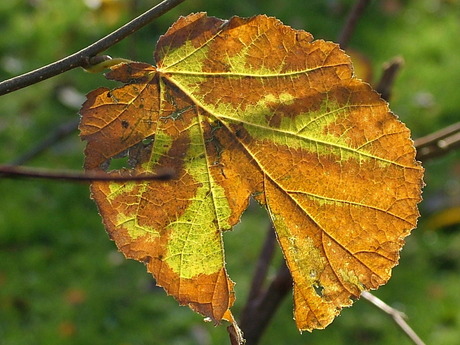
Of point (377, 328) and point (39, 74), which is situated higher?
point (39, 74)

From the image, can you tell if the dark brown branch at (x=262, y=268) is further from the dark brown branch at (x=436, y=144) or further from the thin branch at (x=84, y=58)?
the thin branch at (x=84, y=58)

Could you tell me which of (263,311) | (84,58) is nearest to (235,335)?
(84,58)

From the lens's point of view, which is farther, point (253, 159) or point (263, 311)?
point (263, 311)

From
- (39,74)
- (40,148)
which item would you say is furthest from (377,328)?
(39,74)

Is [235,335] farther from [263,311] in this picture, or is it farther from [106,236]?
[106,236]

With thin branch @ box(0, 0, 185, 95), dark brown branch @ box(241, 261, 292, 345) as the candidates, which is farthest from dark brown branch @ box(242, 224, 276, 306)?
thin branch @ box(0, 0, 185, 95)

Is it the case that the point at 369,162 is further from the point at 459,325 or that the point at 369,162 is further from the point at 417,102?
the point at 417,102

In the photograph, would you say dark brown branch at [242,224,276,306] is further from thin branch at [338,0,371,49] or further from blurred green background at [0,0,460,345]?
blurred green background at [0,0,460,345]
